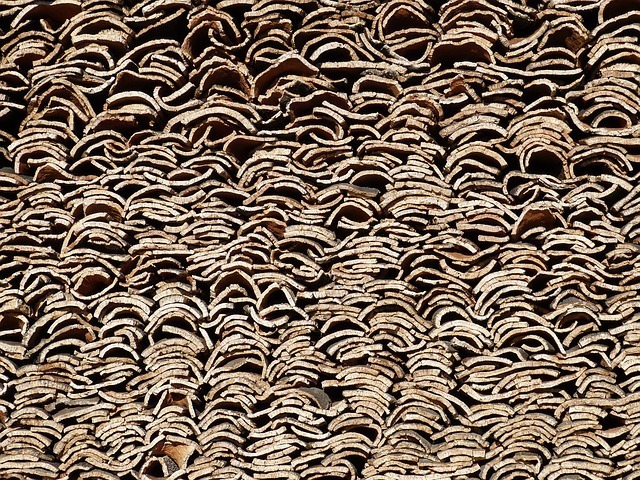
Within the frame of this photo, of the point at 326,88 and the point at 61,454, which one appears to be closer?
the point at 61,454

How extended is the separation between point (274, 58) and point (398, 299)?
1638 millimetres

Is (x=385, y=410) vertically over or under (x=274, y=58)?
under

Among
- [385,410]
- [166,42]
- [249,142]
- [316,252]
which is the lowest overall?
[385,410]

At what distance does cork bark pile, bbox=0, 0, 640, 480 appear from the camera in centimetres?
681

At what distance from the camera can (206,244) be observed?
23.9 ft

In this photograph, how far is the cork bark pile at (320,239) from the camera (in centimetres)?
681

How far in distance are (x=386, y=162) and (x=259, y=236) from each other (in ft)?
2.67

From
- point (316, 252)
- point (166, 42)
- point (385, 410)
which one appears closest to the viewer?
point (385, 410)

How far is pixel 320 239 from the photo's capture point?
23.7ft

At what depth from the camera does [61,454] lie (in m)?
6.90

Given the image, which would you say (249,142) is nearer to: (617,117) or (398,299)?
(398,299)

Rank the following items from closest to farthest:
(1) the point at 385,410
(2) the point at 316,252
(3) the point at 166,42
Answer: (1) the point at 385,410 < (2) the point at 316,252 < (3) the point at 166,42

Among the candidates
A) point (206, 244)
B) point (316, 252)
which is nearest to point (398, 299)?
point (316, 252)

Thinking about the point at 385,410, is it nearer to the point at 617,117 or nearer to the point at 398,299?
the point at 398,299
